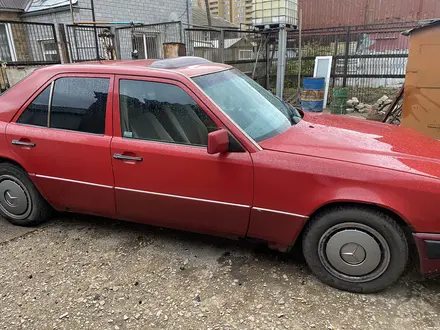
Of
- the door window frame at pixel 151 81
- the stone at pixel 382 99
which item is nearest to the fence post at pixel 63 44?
the door window frame at pixel 151 81

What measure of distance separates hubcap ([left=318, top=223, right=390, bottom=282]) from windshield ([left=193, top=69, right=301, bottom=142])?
3.00 ft

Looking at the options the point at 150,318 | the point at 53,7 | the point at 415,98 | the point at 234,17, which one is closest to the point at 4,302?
the point at 150,318

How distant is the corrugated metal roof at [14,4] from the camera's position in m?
12.4

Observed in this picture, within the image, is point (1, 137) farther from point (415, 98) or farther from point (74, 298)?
point (415, 98)

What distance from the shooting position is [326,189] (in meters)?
2.46

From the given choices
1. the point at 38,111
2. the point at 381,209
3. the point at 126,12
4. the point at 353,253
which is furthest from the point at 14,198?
the point at 126,12

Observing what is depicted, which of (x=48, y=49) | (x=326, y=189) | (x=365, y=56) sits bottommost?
(x=326, y=189)

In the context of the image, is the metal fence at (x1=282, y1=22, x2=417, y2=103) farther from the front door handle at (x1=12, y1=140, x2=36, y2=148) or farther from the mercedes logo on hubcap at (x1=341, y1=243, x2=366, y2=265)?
the front door handle at (x1=12, y1=140, x2=36, y2=148)

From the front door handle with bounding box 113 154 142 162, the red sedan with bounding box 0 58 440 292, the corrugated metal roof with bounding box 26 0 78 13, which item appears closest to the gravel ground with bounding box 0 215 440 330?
the red sedan with bounding box 0 58 440 292

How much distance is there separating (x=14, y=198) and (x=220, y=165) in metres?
2.31

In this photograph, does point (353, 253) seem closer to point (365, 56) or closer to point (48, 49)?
point (365, 56)

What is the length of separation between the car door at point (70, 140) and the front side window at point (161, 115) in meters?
0.18

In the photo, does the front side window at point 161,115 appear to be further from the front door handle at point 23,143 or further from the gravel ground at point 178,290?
the gravel ground at point 178,290

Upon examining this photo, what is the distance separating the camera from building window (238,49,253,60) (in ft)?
39.4
